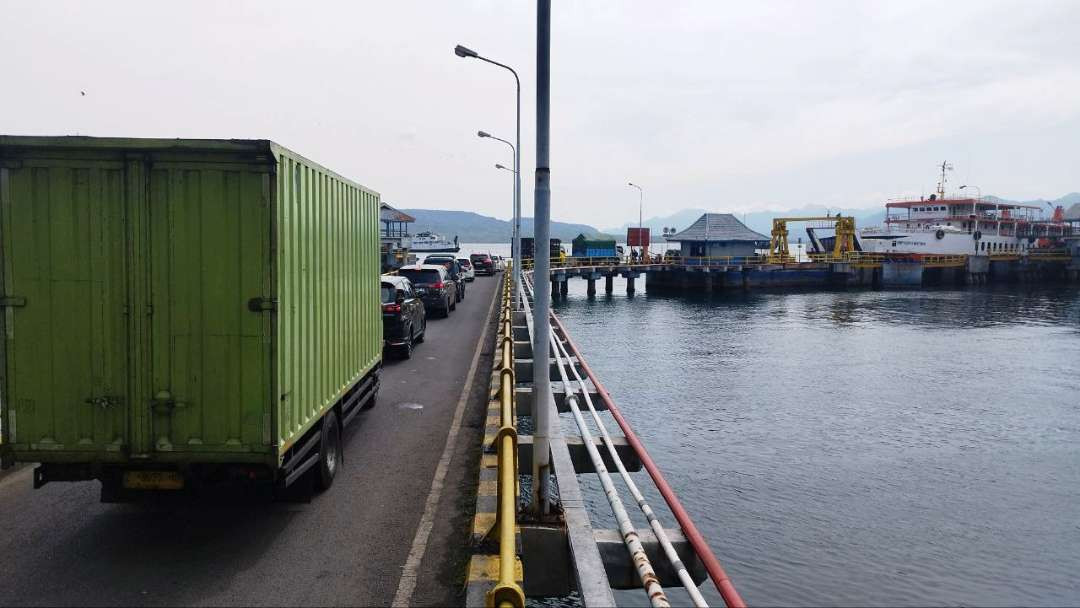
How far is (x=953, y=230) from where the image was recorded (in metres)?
81.1

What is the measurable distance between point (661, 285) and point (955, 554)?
60.4 metres

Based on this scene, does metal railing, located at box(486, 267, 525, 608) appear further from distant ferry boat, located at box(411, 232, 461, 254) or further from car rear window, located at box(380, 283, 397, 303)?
distant ferry boat, located at box(411, 232, 461, 254)

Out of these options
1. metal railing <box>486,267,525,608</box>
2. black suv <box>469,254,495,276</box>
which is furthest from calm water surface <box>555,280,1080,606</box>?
black suv <box>469,254,495,276</box>

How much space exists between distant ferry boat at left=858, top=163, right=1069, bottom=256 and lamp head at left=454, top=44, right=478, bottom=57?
227 ft

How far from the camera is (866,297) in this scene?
62344 mm

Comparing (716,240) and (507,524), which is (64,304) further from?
(716,240)

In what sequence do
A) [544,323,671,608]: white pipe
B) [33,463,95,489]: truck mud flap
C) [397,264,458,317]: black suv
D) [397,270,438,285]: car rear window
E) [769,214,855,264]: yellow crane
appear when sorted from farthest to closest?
[769,214,855,264]: yellow crane, [397,270,438,285]: car rear window, [397,264,458,317]: black suv, [33,463,95,489]: truck mud flap, [544,323,671,608]: white pipe

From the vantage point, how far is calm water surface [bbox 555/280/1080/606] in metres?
10.8

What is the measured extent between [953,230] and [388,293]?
80.0 metres

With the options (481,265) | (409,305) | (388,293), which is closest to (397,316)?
(388,293)

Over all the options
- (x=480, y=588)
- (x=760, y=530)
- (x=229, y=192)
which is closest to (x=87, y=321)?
(x=229, y=192)

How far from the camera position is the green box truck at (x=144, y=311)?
21.1 feet

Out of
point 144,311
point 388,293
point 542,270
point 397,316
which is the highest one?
point 542,270

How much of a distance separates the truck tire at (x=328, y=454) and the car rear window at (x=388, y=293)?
8.31 metres
